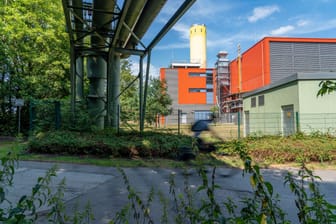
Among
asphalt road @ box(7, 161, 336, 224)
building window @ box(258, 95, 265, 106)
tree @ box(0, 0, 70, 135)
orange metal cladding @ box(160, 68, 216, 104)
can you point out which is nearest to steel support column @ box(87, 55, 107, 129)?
tree @ box(0, 0, 70, 135)

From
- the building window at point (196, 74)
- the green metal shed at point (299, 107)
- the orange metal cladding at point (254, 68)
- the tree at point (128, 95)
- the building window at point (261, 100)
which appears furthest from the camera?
the building window at point (196, 74)

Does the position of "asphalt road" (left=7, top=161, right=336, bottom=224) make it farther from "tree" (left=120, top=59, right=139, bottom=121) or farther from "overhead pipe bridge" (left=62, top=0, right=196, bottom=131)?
"tree" (left=120, top=59, right=139, bottom=121)

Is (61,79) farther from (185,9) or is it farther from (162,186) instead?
(162,186)

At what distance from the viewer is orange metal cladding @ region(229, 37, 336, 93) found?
91.5 feet

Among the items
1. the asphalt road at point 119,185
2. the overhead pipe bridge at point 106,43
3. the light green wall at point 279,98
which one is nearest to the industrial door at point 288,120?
the light green wall at point 279,98

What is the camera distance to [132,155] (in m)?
7.65

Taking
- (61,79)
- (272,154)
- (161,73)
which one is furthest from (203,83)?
(272,154)

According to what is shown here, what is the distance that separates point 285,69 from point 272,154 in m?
24.7

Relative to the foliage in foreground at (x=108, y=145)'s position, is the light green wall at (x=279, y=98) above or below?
above

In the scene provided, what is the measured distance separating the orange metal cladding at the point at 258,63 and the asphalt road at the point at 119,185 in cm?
2407

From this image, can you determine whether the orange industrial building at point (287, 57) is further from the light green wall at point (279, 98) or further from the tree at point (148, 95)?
the light green wall at point (279, 98)

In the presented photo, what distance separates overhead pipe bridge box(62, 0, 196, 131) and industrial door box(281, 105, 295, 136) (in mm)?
6112

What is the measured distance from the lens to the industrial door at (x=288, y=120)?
31.8 feet

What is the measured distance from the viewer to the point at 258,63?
29375mm
